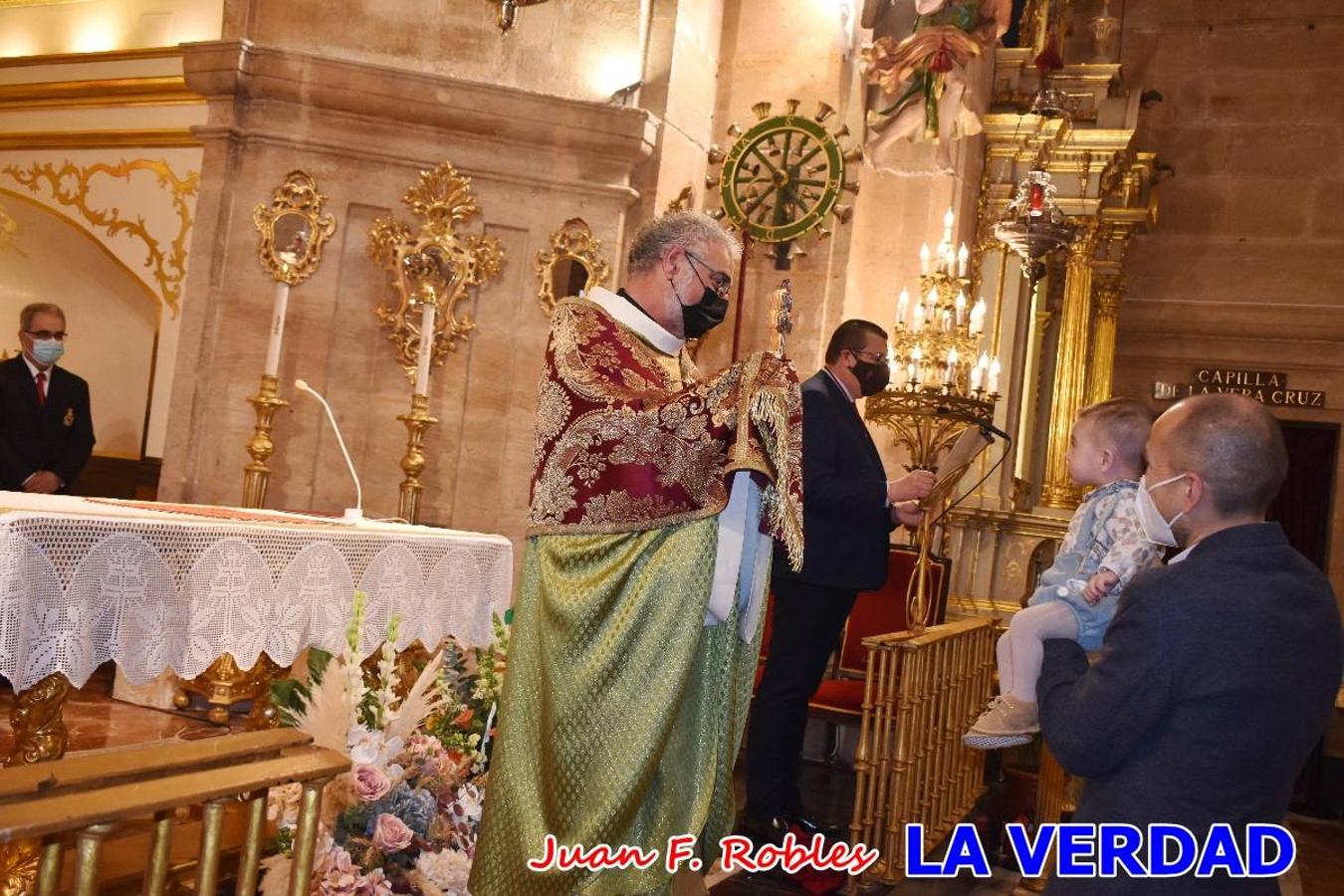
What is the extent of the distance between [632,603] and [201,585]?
1.16 meters

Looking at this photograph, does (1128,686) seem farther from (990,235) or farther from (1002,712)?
(990,235)

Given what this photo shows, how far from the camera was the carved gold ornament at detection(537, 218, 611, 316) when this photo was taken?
20.7ft

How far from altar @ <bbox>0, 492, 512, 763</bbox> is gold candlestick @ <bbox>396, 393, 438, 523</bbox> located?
1112 mm

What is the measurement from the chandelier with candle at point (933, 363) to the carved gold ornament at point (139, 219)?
397 centimetres

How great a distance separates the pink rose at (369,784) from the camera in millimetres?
3068

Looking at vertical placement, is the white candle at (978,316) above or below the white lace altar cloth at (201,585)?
above

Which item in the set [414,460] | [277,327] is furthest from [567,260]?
[277,327]

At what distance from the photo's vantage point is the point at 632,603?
2861 millimetres

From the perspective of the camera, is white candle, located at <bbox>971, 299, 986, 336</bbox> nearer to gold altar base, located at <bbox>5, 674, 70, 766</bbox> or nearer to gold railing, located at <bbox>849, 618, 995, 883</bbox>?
gold railing, located at <bbox>849, 618, 995, 883</bbox>

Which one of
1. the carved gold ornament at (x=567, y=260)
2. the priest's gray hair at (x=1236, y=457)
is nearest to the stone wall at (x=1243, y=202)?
the carved gold ornament at (x=567, y=260)

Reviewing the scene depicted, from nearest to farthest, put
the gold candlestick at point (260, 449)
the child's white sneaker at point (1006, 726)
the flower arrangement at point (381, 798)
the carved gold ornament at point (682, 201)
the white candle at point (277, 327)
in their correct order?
the child's white sneaker at point (1006, 726) < the flower arrangement at point (381, 798) < the white candle at point (277, 327) < the gold candlestick at point (260, 449) < the carved gold ornament at point (682, 201)

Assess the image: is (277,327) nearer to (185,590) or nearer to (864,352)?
(185,590)

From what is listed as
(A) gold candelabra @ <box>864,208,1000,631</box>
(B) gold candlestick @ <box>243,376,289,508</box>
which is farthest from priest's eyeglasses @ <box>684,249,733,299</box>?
(A) gold candelabra @ <box>864,208,1000,631</box>

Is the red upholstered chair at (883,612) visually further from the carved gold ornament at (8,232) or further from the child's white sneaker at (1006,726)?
the carved gold ornament at (8,232)
